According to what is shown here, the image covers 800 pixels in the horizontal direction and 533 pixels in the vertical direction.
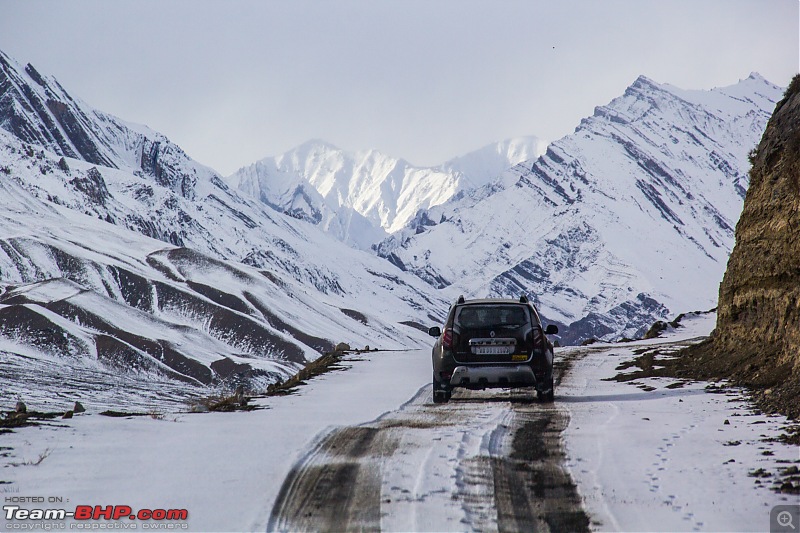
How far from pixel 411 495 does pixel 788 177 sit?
1428 centimetres

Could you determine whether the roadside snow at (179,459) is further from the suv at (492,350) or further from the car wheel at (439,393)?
the suv at (492,350)

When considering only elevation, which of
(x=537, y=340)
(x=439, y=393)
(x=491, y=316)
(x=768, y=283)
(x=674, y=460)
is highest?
(x=768, y=283)

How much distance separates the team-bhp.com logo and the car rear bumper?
838 centimetres

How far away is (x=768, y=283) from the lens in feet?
62.5

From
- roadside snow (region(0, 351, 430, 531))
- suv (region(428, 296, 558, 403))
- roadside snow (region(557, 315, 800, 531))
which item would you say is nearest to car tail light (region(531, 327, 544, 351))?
suv (region(428, 296, 558, 403))

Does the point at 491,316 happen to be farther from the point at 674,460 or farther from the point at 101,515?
the point at 101,515

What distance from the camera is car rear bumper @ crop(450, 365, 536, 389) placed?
15695 mm

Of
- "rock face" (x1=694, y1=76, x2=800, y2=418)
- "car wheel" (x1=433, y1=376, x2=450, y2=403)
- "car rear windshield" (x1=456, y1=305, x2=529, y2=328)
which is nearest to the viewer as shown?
"car rear windshield" (x1=456, y1=305, x2=529, y2=328)

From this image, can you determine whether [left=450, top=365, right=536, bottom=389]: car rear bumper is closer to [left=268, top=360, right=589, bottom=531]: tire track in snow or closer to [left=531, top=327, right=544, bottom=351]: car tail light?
[left=531, top=327, right=544, bottom=351]: car tail light

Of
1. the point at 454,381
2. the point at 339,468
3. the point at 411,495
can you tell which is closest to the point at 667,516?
the point at 411,495

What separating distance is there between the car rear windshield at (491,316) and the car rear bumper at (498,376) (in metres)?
0.81

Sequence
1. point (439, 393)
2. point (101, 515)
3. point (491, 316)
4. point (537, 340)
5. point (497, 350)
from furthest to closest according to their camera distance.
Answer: point (439, 393) → point (491, 316) → point (537, 340) → point (497, 350) → point (101, 515)

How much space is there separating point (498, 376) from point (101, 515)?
890cm

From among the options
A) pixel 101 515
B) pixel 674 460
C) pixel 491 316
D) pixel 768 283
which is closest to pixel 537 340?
pixel 491 316
